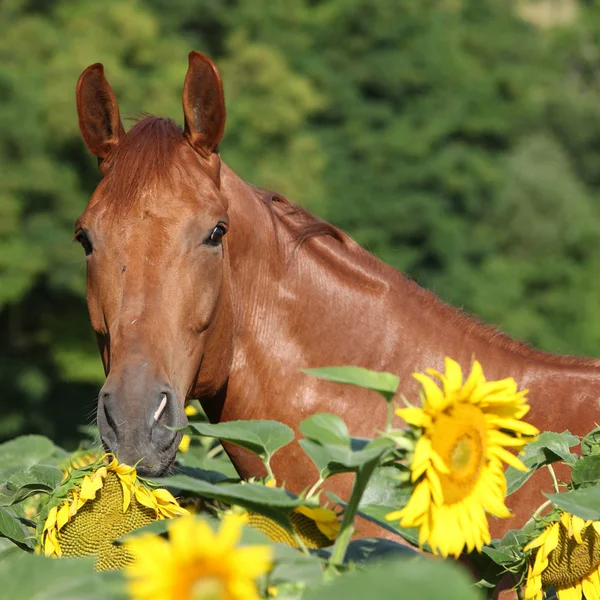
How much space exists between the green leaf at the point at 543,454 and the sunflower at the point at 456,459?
1.35 feet

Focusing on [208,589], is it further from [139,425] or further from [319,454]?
[139,425]

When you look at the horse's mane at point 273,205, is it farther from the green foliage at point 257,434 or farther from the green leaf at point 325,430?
the green leaf at point 325,430

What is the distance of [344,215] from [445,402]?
111 ft

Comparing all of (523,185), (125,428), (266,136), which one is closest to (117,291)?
(125,428)

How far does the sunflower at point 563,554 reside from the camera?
1975 millimetres

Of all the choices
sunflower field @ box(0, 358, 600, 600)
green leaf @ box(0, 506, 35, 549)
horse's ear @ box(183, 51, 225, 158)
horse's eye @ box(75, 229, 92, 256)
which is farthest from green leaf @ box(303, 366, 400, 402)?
horse's ear @ box(183, 51, 225, 158)

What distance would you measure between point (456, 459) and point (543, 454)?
0.56 meters

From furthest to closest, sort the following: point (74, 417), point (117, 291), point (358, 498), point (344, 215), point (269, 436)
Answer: point (344, 215)
point (74, 417)
point (117, 291)
point (269, 436)
point (358, 498)

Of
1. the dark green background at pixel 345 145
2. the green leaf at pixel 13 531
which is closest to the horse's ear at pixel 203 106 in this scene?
the green leaf at pixel 13 531

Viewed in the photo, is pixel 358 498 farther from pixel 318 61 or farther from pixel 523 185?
pixel 523 185

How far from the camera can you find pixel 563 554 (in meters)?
1.99

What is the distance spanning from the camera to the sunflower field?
1.28 metres

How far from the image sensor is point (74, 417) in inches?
933

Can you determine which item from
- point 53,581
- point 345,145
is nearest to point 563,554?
point 53,581
